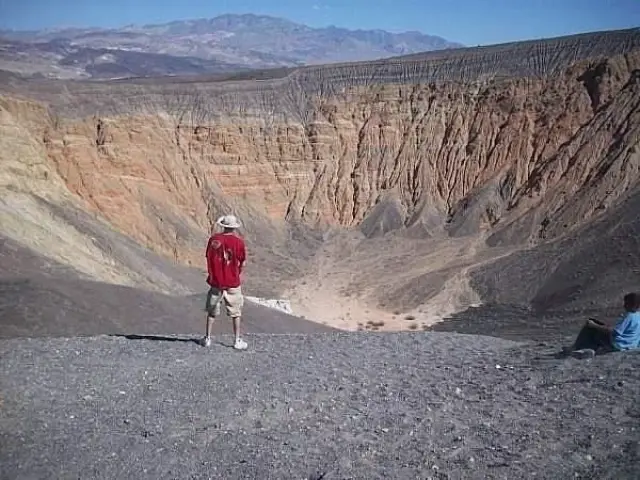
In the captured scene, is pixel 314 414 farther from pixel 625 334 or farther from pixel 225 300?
pixel 625 334

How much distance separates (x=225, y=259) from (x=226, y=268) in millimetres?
138

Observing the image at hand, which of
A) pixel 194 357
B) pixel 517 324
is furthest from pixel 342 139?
pixel 194 357

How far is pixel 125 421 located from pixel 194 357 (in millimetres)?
2289

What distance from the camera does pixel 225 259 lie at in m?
9.60

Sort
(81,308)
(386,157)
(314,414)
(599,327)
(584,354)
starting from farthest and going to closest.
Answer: (386,157), (81,308), (599,327), (584,354), (314,414)

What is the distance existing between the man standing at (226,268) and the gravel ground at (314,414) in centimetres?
61

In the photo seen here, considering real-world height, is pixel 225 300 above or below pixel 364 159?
above

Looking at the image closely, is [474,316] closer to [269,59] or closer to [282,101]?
[282,101]

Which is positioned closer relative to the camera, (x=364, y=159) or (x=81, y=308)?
(x=81, y=308)

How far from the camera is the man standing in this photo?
377 inches

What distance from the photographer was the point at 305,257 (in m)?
37.4

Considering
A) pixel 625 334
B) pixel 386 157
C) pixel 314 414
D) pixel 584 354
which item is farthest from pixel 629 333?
pixel 386 157

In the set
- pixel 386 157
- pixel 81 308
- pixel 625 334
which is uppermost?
pixel 625 334

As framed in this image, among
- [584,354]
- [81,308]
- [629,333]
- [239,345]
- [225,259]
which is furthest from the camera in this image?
[81,308]
